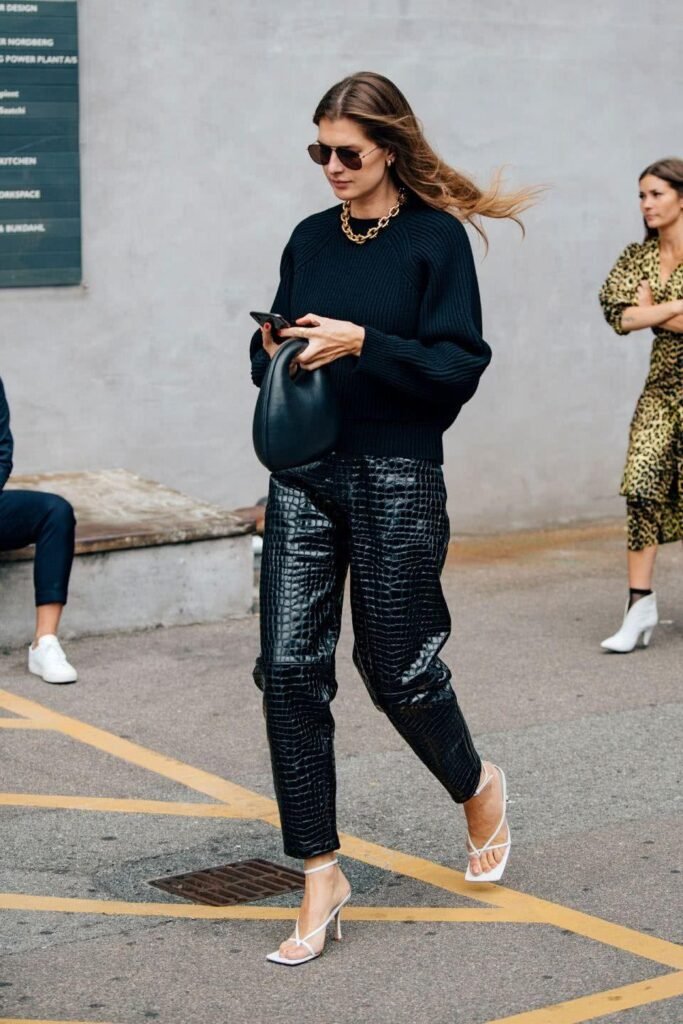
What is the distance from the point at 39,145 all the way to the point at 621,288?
2.80 metres

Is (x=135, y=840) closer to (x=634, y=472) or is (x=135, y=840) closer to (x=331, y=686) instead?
(x=331, y=686)

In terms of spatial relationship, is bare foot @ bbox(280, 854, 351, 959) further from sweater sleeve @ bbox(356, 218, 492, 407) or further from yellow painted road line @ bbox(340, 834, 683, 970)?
sweater sleeve @ bbox(356, 218, 492, 407)

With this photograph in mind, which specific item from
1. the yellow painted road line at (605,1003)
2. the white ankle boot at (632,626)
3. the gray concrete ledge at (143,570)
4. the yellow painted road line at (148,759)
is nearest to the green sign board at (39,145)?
the gray concrete ledge at (143,570)

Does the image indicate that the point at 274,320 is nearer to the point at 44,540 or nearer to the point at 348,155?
the point at 348,155

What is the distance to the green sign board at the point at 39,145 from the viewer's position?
8.41 metres

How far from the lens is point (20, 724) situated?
6.43 metres

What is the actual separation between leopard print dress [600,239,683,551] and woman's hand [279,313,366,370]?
3.28 metres

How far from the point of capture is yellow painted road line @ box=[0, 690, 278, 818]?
5.57 metres

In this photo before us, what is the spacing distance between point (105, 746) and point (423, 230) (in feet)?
8.00

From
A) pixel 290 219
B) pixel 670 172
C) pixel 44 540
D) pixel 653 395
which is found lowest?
pixel 44 540

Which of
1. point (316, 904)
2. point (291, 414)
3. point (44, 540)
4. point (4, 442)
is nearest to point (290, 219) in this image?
point (44, 540)

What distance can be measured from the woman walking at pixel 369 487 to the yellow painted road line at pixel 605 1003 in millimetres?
583

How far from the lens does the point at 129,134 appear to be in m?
8.78

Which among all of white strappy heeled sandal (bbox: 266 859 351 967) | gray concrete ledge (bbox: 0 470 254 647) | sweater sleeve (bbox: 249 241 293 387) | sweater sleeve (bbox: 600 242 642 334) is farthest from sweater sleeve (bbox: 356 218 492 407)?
gray concrete ledge (bbox: 0 470 254 647)
